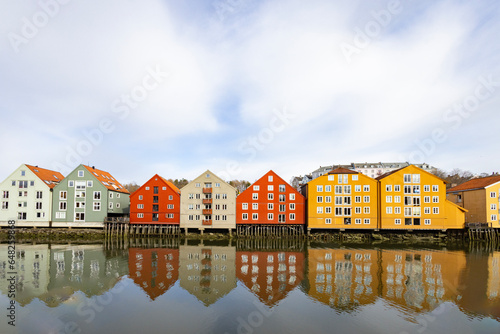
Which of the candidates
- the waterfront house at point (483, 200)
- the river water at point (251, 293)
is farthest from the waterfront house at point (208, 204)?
the waterfront house at point (483, 200)

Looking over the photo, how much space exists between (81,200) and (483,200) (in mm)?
81759

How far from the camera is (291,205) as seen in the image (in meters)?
55.7

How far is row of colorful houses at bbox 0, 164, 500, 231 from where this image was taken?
174 ft

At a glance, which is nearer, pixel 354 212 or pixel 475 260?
pixel 475 260

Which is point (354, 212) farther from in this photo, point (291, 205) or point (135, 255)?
point (135, 255)

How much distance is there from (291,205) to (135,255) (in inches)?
1212

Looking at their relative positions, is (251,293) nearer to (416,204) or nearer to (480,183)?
(416,204)

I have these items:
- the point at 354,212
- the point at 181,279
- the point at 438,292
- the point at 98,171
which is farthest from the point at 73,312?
the point at 98,171

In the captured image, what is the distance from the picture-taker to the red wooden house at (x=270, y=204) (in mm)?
55500

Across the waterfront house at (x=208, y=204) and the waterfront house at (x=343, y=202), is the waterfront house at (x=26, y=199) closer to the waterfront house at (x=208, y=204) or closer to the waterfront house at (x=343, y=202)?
the waterfront house at (x=208, y=204)

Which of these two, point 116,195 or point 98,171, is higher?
point 98,171

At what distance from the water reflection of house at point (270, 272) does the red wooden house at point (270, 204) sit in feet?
52.9

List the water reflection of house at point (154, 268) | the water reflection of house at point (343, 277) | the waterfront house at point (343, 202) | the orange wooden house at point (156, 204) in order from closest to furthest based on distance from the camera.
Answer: the water reflection of house at point (343, 277) → the water reflection of house at point (154, 268) → the waterfront house at point (343, 202) → the orange wooden house at point (156, 204)

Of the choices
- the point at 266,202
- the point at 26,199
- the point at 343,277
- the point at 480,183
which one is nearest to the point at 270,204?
the point at 266,202
